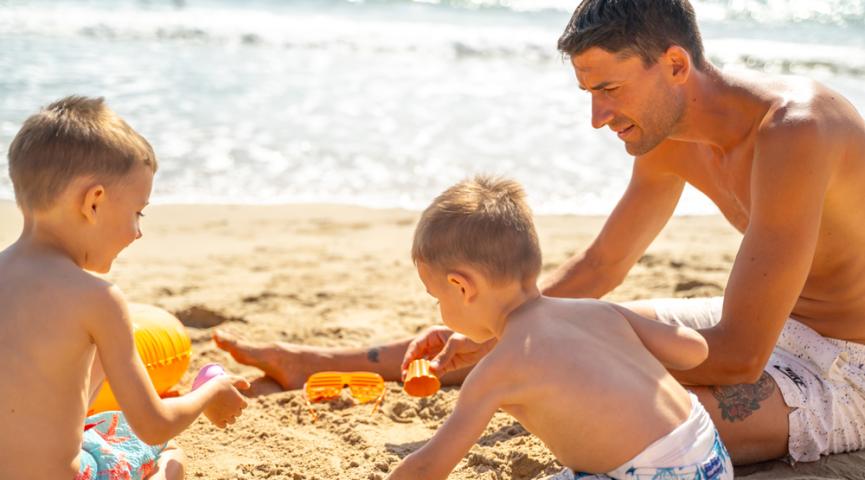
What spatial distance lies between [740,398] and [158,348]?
2.07 meters

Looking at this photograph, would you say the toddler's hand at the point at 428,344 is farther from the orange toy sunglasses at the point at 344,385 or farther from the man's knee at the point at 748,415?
the man's knee at the point at 748,415

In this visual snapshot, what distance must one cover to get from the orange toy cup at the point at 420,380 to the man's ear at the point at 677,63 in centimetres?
127

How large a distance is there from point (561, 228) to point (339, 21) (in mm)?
11485

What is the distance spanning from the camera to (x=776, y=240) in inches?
117

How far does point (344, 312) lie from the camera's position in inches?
203

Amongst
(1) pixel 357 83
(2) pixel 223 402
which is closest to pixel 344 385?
(2) pixel 223 402

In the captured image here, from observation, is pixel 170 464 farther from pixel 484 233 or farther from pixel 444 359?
pixel 484 233

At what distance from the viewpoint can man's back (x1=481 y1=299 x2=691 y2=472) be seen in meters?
2.57

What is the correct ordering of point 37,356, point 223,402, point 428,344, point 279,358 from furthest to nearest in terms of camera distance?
point 279,358 → point 428,344 → point 223,402 → point 37,356

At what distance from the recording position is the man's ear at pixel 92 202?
2.57 meters

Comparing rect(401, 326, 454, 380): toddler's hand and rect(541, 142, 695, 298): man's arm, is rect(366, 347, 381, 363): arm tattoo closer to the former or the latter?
rect(401, 326, 454, 380): toddler's hand

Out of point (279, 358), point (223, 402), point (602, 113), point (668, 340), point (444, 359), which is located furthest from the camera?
point (279, 358)

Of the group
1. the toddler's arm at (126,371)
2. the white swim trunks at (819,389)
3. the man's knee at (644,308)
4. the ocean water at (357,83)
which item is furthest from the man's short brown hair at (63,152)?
the ocean water at (357,83)

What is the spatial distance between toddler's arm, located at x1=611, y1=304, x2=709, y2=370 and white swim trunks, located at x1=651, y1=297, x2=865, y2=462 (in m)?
0.68
